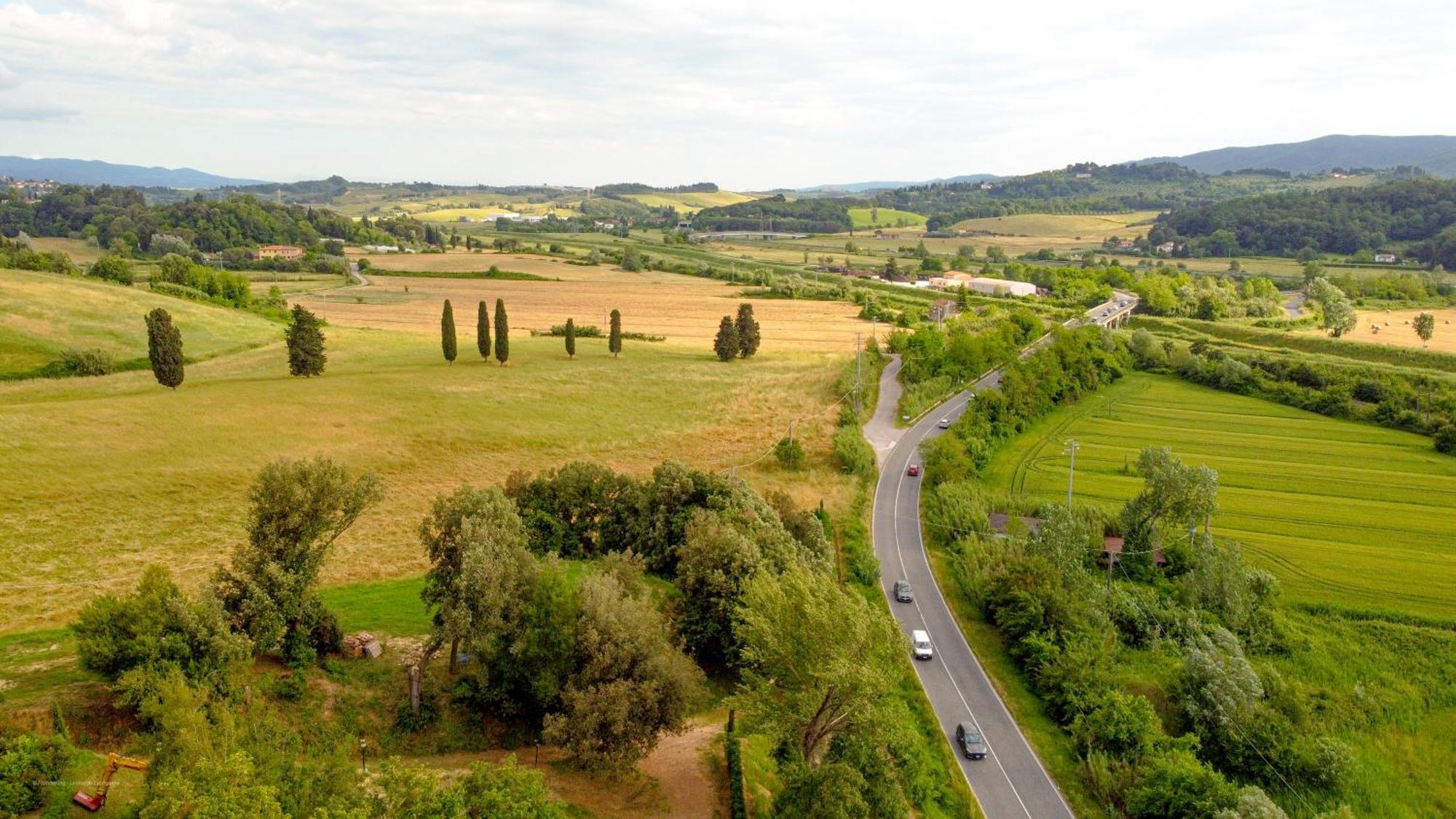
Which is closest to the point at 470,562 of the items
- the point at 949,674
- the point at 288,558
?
the point at 288,558

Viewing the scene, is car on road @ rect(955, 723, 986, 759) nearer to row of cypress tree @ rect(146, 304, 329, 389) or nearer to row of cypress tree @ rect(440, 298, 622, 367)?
row of cypress tree @ rect(440, 298, 622, 367)

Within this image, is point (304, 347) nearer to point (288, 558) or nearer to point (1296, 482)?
point (288, 558)

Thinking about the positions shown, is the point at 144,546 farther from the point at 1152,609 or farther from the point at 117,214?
the point at 117,214

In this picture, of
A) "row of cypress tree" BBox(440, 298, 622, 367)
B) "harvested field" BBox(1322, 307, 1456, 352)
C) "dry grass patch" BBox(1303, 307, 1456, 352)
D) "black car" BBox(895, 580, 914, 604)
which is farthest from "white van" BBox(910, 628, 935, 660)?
"harvested field" BBox(1322, 307, 1456, 352)

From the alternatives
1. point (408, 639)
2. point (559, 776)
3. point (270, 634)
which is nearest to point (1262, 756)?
point (559, 776)

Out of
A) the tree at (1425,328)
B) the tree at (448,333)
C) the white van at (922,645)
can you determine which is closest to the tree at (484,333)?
the tree at (448,333)
